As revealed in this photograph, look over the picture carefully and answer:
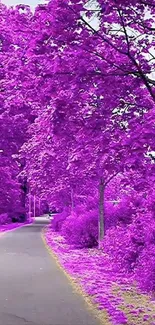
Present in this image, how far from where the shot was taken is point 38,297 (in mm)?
8086

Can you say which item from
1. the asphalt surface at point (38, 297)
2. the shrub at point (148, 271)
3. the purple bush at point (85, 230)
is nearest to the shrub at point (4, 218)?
the purple bush at point (85, 230)

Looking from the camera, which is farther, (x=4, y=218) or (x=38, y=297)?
(x=4, y=218)

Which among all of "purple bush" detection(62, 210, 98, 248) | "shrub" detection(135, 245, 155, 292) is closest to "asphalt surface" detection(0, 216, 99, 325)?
"shrub" detection(135, 245, 155, 292)

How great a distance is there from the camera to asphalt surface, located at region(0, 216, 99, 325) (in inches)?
254

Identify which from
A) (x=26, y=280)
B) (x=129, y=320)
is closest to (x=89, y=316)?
(x=129, y=320)

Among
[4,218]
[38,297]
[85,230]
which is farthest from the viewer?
[4,218]

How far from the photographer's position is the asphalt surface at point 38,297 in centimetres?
644

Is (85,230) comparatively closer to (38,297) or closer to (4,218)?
(38,297)

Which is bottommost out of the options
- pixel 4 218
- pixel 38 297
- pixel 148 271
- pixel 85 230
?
pixel 38 297

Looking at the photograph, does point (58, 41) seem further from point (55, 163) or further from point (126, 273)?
point (55, 163)

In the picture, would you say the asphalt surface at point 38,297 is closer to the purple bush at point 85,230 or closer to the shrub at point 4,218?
the purple bush at point 85,230

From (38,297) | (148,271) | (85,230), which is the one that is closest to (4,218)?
(85,230)

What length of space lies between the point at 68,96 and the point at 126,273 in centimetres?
524

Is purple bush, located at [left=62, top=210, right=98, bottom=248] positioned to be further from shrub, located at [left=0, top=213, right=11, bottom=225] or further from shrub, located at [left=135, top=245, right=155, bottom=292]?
shrub, located at [left=0, top=213, right=11, bottom=225]
